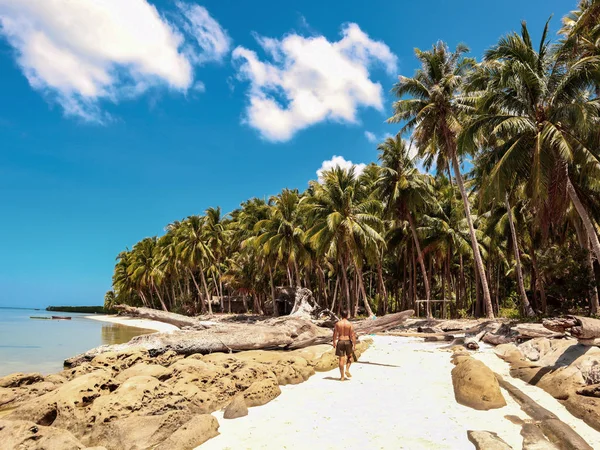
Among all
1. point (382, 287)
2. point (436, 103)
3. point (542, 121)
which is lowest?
point (382, 287)

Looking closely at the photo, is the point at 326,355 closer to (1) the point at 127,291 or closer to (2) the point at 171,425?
(2) the point at 171,425

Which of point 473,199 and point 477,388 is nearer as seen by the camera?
point 477,388

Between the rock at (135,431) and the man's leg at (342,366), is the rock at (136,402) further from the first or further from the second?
the man's leg at (342,366)

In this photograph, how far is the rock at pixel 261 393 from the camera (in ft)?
21.9

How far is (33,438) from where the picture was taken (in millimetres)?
4965

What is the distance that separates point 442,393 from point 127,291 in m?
66.0

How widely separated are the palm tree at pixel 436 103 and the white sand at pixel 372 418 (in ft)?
45.8

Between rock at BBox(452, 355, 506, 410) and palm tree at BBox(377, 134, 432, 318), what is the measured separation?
18806mm

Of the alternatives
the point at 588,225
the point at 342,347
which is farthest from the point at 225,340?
the point at 588,225

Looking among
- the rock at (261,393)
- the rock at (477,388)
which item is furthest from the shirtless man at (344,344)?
the rock at (477,388)

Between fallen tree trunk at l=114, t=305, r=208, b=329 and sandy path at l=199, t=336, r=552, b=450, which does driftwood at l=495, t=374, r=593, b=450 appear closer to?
sandy path at l=199, t=336, r=552, b=450

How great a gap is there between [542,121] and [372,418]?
13200 mm

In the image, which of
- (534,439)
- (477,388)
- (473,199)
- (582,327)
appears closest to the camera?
(534,439)

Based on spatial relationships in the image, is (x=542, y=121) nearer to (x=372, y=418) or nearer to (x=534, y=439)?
(x=534, y=439)
